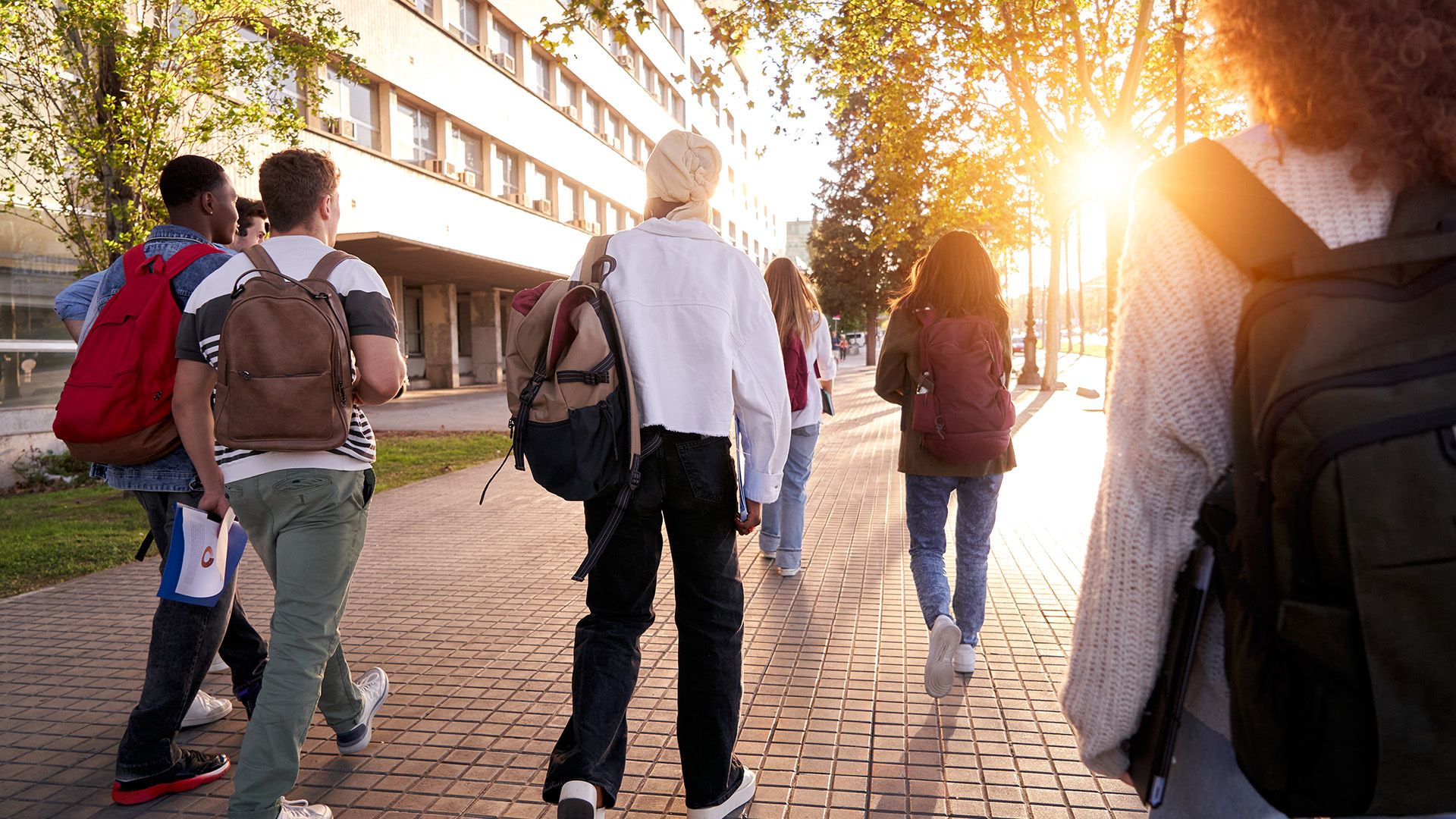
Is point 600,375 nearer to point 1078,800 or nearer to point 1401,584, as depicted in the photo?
point 1401,584

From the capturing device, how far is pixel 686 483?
2.62 m

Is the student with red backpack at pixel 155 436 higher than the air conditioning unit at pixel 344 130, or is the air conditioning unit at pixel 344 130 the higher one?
the air conditioning unit at pixel 344 130

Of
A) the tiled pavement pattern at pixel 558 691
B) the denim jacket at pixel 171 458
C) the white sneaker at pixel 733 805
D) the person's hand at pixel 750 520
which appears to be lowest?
the tiled pavement pattern at pixel 558 691

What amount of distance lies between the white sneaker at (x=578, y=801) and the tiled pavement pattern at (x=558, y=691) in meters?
0.48

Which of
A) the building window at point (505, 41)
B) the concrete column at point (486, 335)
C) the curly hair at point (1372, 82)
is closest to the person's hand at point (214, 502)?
the curly hair at point (1372, 82)

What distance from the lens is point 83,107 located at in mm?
9211

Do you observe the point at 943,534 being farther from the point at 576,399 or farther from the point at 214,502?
the point at 214,502

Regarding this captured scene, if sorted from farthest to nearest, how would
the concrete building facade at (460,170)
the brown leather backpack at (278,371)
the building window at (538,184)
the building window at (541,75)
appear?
1. the building window at (541,75)
2. the building window at (538,184)
3. the concrete building facade at (460,170)
4. the brown leather backpack at (278,371)

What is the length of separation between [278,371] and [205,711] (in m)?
1.86

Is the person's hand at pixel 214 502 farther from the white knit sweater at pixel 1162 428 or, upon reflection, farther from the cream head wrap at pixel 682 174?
the white knit sweater at pixel 1162 428

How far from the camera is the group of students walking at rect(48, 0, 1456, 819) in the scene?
3.68 ft

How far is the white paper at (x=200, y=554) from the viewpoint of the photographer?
297 centimetres

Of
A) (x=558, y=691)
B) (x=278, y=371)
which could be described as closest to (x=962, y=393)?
(x=558, y=691)

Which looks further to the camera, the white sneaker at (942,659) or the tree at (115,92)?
the tree at (115,92)
